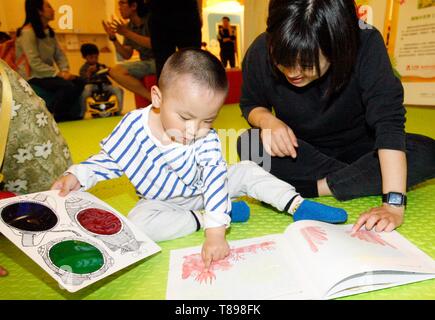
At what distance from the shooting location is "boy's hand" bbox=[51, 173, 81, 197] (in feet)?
2.19

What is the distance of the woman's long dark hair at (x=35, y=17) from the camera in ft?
7.58

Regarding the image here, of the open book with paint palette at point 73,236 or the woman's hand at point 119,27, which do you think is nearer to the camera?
the open book with paint palette at point 73,236

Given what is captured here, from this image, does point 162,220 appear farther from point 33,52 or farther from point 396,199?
point 33,52

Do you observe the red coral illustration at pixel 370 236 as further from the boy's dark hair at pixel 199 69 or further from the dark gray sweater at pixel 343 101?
the boy's dark hair at pixel 199 69

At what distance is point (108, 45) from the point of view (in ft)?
11.6

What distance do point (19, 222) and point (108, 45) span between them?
330 cm

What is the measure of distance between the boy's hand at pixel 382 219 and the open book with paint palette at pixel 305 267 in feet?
0.04

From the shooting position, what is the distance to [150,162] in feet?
2.30

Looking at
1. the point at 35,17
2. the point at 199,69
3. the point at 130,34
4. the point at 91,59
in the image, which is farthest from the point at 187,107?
the point at 91,59

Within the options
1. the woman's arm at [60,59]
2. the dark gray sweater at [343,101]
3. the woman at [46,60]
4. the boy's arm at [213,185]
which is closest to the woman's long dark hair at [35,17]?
the woman at [46,60]

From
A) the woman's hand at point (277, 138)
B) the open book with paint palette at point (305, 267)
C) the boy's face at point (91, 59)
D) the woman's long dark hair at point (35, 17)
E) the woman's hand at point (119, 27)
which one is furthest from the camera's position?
the boy's face at point (91, 59)

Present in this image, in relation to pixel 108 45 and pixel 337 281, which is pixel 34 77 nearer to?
pixel 108 45

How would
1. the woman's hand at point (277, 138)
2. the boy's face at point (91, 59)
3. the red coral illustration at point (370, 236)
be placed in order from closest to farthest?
1. the red coral illustration at point (370, 236)
2. the woman's hand at point (277, 138)
3. the boy's face at point (91, 59)

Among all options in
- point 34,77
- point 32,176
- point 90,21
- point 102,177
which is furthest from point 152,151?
point 90,21
